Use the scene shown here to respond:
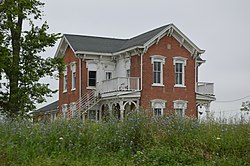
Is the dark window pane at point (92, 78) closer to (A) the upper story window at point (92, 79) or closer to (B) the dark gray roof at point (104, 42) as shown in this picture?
(A) the upper story window at point (92, 79)

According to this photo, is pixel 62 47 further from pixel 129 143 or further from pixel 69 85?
pixel 129 143

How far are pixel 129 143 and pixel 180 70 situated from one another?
2613cm

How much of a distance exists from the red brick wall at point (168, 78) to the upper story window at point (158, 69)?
10.7 inches

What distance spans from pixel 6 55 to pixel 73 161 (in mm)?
17360

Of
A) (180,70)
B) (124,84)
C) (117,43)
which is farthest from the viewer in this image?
(117,43)

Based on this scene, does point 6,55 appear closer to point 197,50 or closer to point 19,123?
point 19,123

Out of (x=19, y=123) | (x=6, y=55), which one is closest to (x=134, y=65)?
(x=6, y=55)

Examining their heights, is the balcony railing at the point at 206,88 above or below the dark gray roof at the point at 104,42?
below

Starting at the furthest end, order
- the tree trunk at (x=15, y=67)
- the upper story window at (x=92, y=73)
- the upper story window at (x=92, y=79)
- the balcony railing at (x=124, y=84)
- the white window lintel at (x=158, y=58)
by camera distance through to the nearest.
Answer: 1. the upper story window at (x=92, y=79)
2. the upper story window at (x=92, y=73)
3. the white window lintel at (x=158, y=58)
4. the balcony railing at (x=124, y=84)
5. the tree trunk at (x=15, y=67)

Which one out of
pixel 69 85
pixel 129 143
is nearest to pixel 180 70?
pixel 69 85

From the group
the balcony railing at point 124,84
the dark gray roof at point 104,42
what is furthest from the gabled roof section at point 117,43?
the balcony railing at point 124,84

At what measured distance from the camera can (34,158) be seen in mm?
11844

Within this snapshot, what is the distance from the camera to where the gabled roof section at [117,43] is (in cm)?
3702

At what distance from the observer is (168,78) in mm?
37688
